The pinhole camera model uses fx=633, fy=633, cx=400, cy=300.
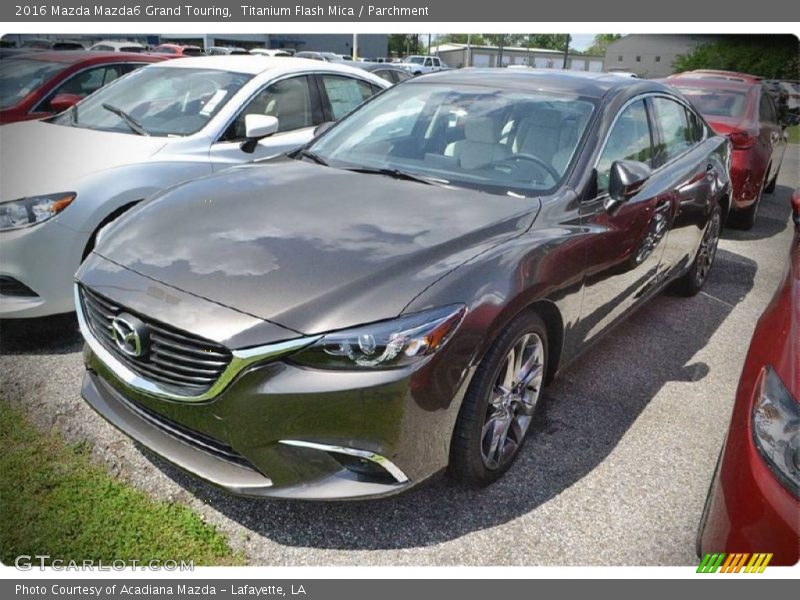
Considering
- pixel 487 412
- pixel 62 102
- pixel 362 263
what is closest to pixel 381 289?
pixel 362 263

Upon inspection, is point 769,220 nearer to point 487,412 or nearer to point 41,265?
point 487,412

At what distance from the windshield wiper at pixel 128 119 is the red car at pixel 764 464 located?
4.05m

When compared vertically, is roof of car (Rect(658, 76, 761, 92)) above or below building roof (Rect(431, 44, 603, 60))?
below

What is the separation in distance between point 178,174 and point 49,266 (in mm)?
1032

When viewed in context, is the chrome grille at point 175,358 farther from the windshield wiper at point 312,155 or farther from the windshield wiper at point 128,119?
the windshield wiper at point 128,119

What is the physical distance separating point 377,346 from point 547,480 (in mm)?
1183

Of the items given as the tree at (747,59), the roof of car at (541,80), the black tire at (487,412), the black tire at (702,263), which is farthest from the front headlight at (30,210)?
the tree at (747,59)

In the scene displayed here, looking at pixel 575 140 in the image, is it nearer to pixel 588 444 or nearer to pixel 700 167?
pixel 588 444

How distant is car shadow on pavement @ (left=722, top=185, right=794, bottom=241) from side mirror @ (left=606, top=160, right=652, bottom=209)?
13.7 feet

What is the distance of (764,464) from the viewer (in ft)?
5.63

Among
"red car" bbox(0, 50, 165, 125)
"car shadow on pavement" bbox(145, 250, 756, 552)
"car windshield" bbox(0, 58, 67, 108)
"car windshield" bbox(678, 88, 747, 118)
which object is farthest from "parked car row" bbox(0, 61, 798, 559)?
"car windshield" bbox(678, 88, 747, 118)

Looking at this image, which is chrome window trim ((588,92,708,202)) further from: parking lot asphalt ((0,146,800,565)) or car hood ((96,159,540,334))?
parking lot asphalt ((0,146,800,565))

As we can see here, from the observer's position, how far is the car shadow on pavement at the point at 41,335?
362 cm

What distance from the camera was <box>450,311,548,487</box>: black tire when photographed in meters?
2.35
